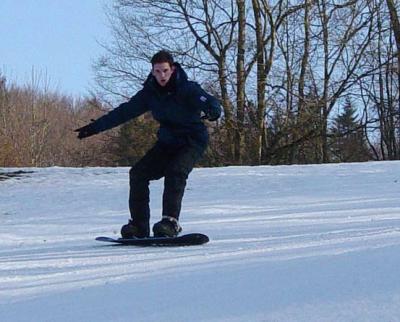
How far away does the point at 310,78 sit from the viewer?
27.1m

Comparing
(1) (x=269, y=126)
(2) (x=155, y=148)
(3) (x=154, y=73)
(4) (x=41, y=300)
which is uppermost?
(1) (x=269, y=126)

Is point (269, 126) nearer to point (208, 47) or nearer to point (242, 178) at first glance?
point (208, 47)

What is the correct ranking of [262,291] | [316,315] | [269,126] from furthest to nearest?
1. [269,126]
2. [262,291]
3. [316,315]

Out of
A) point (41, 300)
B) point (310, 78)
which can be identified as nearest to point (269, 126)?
point (310, 78)

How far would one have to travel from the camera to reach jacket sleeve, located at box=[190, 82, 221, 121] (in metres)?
5.18

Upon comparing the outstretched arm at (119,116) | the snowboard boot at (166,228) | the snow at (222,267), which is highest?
the outstretched arm at (119,116)

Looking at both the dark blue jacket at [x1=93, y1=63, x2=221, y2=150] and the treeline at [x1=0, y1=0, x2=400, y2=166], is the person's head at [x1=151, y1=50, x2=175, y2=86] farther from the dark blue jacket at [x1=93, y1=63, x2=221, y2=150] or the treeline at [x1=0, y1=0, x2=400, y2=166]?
the treeline at [x1=0, y1=0, x2=400, y2=166]

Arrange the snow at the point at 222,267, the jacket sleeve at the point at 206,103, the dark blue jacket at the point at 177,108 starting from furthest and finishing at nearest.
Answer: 1. the dark blue jacket at the point at 177,108
2. the jacket sleeve at the point at 206,103
3. the snow at the point at 222,267

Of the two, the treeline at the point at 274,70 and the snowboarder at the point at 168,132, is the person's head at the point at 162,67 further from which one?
the treeline at the point at 274,70

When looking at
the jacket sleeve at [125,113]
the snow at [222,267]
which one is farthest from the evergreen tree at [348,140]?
the jacket sleeve at [125,113]

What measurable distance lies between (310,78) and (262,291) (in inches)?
975

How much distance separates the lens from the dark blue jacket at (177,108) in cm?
529

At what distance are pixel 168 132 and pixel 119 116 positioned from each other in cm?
46

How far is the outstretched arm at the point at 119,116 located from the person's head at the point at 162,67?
0.27 meters
